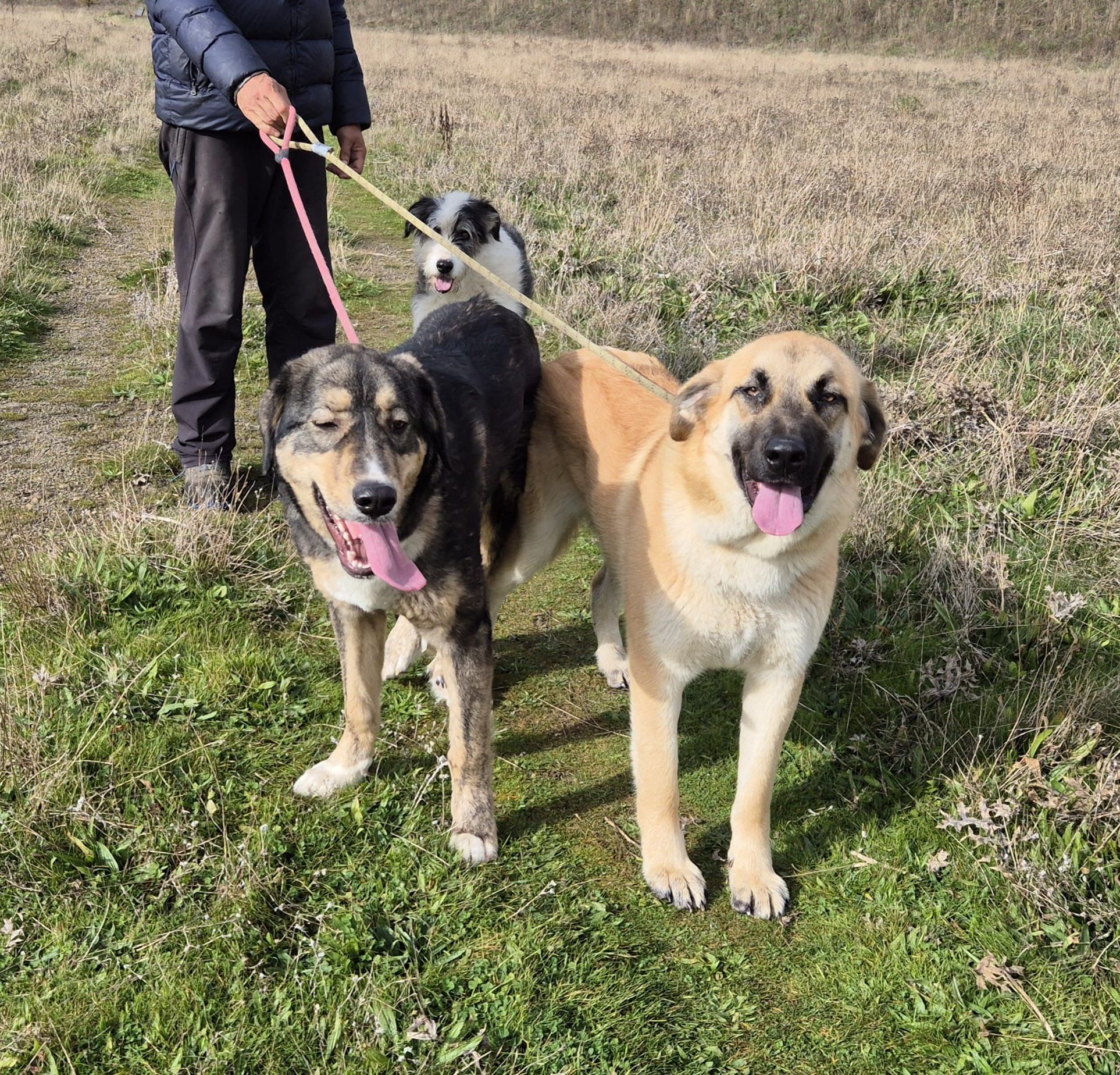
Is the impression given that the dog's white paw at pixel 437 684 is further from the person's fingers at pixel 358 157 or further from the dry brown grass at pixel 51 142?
the dry brown grass at pixel 51 142

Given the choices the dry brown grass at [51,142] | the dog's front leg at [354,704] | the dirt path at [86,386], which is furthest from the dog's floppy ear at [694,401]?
the dry brown grass at [51,142]

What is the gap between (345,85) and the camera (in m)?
4.64

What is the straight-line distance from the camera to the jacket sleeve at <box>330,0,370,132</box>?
4602 mm

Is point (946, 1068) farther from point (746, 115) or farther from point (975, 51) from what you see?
point (975, 51)

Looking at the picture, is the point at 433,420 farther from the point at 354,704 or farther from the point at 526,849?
the point at 526,849

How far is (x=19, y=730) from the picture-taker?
269 centimetres

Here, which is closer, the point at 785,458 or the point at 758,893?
the point at 785,458

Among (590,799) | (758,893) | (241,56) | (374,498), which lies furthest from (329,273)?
(758,893)

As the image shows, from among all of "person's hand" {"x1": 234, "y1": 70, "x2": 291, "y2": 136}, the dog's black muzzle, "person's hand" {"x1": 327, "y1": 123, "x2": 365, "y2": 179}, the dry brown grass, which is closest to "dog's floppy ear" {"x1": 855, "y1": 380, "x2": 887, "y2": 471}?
the dog's black muzzle

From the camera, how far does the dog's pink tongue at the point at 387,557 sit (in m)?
2.55

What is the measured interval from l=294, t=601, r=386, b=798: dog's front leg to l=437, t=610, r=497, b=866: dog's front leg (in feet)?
1.04

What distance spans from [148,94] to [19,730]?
59.2 feet

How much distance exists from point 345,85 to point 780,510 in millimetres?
3606

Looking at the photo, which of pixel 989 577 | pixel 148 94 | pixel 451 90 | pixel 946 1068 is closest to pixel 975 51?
pixel 451 90
